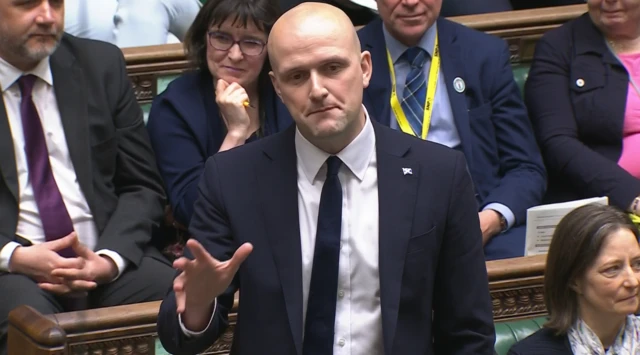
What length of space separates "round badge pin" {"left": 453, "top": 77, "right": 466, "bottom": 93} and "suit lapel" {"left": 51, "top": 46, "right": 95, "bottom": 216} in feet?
2.66

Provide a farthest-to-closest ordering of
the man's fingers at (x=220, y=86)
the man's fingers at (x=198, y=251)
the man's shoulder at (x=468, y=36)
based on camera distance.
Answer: the man's shoulder at (x=468, y=36) < the man's fingers at (x=220, y=86) < the man's fingers at (x=198, y=251)

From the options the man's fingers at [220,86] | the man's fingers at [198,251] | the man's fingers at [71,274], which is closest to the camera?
the man's fingers at [198,251]

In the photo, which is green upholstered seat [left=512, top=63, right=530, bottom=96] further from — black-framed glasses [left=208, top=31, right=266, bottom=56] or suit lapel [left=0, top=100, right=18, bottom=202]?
suit lapel [left=0, top=100, right=18, bottom=202]

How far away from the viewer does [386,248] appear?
1.52 metres

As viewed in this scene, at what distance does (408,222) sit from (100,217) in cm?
94

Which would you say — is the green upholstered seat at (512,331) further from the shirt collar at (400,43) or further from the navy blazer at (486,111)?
the shirt collar at (400,43)

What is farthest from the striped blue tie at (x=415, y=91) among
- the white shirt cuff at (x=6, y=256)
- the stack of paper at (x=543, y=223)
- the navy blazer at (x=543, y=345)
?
the white shirt cuff at (x=6, y=256)

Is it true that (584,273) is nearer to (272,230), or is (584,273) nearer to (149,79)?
(272,230)

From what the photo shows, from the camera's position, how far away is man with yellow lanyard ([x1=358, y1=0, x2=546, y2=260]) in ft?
8.43

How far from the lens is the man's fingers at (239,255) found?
1.39m

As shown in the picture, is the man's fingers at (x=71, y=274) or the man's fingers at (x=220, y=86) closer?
the man's fingers at (x=71, y=274)

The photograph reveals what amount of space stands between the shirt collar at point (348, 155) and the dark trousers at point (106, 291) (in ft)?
1.96

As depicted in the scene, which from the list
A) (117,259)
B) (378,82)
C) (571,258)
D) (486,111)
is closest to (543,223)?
(571,258)

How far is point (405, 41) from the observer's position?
263 centimetres
